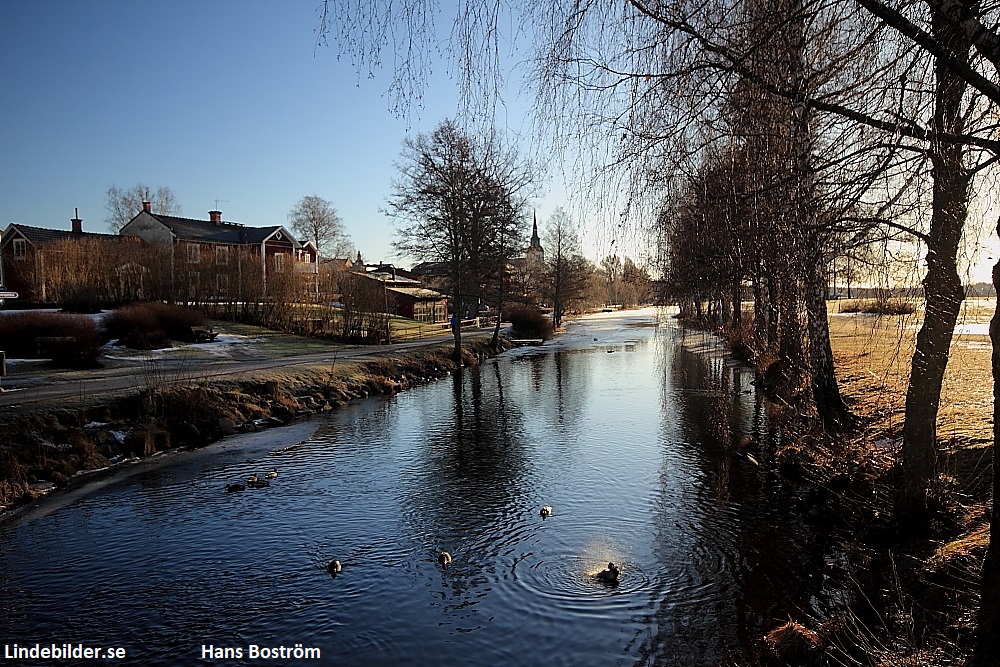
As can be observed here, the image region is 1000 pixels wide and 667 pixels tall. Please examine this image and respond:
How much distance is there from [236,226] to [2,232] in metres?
17.0

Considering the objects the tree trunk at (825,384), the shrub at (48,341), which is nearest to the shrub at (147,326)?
the shrub at (48,341)

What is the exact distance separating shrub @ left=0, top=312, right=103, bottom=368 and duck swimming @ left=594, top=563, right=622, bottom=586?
1917cm

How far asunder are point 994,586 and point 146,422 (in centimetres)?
1607

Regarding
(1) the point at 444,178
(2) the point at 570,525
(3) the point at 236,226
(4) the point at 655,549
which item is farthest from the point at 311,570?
(3) the point at 236,226

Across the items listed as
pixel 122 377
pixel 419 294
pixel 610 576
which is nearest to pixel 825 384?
pixel 610 576

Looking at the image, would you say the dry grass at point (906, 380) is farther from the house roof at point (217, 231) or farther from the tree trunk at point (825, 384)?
the house roof at point (217, 231)

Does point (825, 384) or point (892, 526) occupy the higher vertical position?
point (825, 384)

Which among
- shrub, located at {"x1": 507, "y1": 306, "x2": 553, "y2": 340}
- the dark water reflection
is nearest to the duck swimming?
the dark water reflection

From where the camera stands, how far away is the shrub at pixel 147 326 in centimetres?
2517

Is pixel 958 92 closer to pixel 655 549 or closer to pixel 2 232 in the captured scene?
pixel 655 549

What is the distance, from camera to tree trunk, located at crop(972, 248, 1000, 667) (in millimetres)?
3965

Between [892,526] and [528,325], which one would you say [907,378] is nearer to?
[892,526]

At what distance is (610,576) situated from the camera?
26.3ft

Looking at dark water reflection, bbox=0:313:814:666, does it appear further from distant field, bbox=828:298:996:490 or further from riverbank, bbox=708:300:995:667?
distant field, bbox=828:298:996:490
